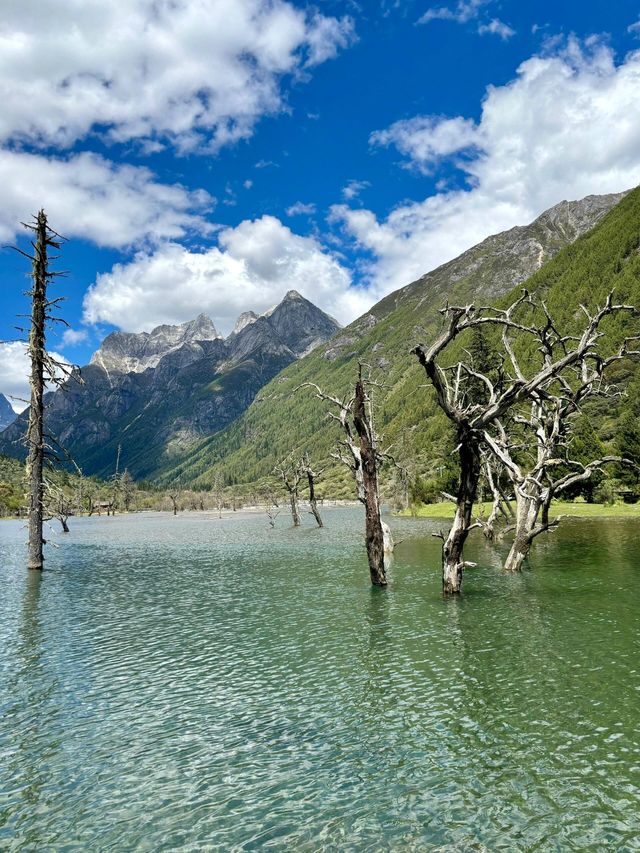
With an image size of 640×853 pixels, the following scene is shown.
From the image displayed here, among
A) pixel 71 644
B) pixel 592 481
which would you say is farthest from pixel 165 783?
pixel 592 481

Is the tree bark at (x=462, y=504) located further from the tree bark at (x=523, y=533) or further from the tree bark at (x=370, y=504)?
the tree bark at (x=523, y=533)

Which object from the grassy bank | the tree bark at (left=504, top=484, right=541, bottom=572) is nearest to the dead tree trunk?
the tree bark at (left=504, top=484, right=541, bottom=572)

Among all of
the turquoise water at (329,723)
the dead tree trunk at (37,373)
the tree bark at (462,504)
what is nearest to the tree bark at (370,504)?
the turquoise water at (329,723)

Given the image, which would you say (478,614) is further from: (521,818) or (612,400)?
(612,400)

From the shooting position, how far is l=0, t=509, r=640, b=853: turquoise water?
977cm

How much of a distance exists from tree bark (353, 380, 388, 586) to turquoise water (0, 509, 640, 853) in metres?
2.77

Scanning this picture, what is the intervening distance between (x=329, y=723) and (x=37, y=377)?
35.0 meters

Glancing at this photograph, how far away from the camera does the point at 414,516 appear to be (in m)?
102

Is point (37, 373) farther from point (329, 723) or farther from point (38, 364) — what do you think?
point (329, 723)

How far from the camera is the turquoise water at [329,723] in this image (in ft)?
32.0

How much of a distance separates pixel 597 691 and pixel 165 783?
11.7 m

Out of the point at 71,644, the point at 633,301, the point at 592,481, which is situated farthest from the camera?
the point at 633,301

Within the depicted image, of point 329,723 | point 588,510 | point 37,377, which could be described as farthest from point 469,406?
point 588,510

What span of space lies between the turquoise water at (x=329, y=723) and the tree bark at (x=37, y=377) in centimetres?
1200
